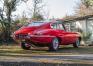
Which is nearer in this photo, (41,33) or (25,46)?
(41,33)

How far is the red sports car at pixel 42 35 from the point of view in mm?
19266

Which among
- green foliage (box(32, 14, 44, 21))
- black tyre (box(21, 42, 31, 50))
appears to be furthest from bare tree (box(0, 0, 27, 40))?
black tyre (box(21, 42, 31, 50))

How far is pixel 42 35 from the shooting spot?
1931cm

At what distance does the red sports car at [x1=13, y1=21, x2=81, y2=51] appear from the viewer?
19.3 meters

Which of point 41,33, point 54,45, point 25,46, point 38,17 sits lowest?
point 25,46

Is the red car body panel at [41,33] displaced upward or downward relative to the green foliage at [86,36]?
upward

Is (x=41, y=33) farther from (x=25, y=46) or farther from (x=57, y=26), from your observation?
(x=25, y=46)

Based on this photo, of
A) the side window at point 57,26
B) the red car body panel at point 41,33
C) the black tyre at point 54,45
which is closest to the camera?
the red car body panel at point 41,33

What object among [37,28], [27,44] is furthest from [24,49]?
[37,28]

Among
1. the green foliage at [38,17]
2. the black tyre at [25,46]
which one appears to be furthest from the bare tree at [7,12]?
the black tyre at [25,46]

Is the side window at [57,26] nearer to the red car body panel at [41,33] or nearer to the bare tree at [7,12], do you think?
the red car body panel at [41,33]

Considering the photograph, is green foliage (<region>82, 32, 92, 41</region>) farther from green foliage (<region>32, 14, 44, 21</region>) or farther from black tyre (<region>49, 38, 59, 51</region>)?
green foliage (<region>32, 14, 44, 21</region>)

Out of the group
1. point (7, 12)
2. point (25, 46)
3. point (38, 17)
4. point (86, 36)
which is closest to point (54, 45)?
point (25, 46)

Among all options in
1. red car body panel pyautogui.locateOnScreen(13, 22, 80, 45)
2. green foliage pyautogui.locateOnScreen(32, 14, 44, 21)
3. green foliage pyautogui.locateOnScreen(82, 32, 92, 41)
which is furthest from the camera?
green foliage pyautogui.locateOnScreen(32, 14, 44, 21)
